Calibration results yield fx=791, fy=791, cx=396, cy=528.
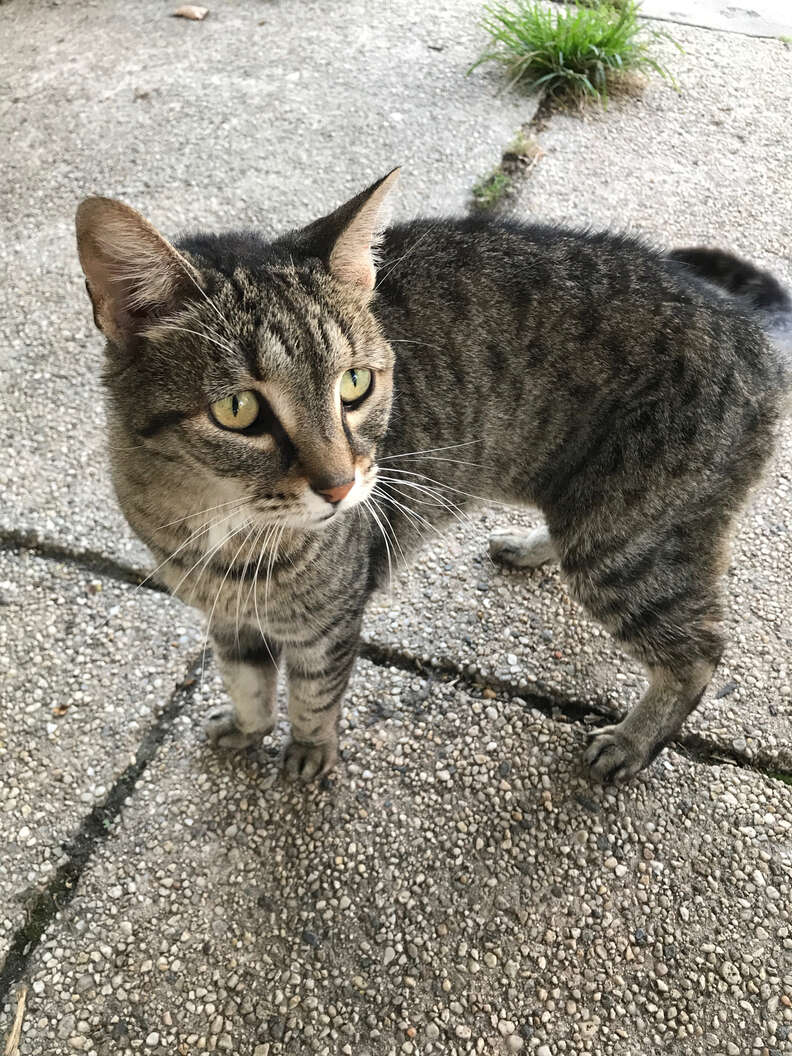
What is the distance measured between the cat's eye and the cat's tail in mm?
1378

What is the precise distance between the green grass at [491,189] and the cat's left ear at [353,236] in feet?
7.46

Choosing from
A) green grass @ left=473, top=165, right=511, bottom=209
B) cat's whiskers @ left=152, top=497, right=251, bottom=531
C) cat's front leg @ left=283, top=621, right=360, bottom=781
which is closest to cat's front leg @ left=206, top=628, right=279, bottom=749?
cat's front leg @ left=283, top=621, right=360, bottom=781

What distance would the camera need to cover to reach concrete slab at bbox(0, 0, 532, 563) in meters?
3.02

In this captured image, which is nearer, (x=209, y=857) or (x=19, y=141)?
(x=209, y=857)

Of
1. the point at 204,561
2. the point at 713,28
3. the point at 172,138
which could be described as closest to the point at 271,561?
the point at 204,561

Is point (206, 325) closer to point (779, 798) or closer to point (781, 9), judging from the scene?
point (779, 798)

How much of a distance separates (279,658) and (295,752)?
0.88 feet

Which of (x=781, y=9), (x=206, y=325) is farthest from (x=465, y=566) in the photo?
(x=781, y=9)

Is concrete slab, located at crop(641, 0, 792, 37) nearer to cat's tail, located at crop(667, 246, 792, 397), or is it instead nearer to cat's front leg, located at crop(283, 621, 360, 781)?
cat's tail, located at crop(667, 246, 792, 397)

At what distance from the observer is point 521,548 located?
272cm

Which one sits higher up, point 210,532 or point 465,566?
point 210,532

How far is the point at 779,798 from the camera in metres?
2.25

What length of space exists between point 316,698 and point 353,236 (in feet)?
3.76

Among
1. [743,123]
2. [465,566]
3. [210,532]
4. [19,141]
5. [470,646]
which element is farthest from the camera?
[743,123]
